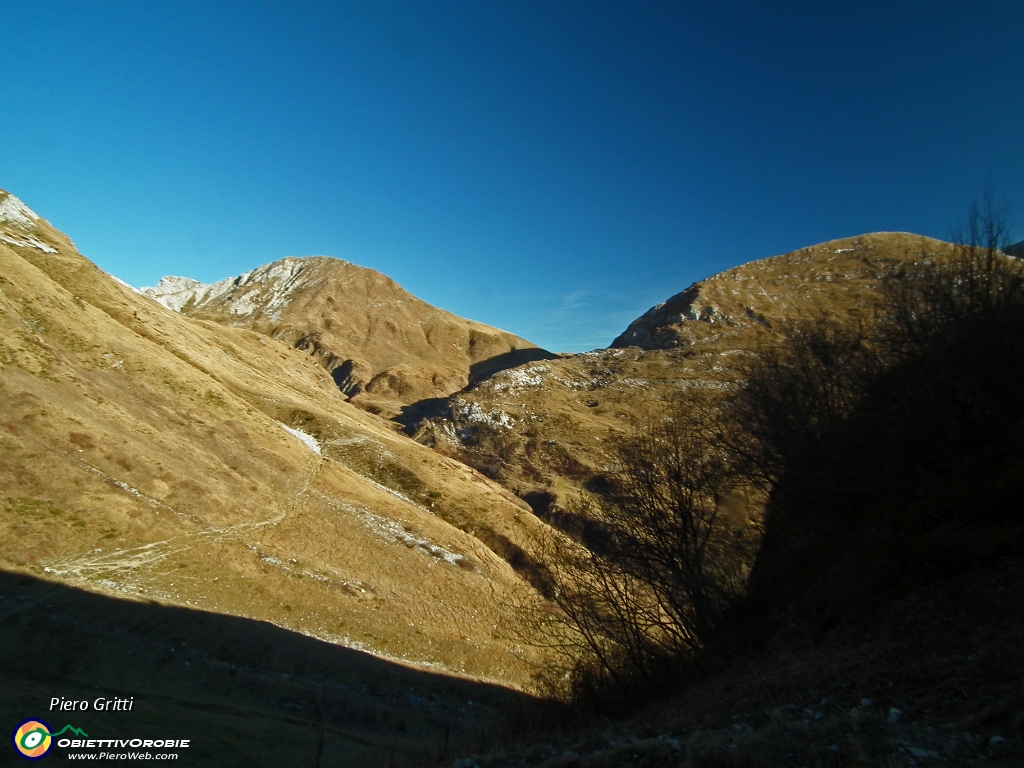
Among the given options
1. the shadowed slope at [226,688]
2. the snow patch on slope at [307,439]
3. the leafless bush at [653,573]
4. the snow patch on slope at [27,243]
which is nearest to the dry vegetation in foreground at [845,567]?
the leafless bush at [653,573]

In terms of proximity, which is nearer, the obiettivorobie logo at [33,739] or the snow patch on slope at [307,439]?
the obiettivorobie logo at [33,739]

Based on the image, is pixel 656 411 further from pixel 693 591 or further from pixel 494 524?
pixel 693 591

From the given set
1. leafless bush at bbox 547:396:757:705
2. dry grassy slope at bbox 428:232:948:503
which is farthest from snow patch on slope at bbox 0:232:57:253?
leafless bush at bbox 547:396:757:705

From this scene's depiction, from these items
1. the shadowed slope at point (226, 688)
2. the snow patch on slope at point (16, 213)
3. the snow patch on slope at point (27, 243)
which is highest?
the snow patch on slope at point (16, 213)

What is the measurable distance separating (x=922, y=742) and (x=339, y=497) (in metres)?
44.3

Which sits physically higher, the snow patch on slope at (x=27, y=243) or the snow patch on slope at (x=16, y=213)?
the snow patch on slope at (x=16, y=213)

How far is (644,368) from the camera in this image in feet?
360

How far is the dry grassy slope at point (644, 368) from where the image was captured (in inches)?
3365

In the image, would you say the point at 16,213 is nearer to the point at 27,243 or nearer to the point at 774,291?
the point at 27,243

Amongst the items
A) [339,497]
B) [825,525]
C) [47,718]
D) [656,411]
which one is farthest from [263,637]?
[656,411]

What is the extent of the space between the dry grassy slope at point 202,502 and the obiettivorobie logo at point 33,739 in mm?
15944

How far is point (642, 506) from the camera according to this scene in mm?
20188

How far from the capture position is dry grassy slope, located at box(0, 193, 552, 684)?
2928 cm

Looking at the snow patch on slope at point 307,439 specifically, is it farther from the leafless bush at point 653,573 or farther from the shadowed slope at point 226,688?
the leafless bush at point 653,573
